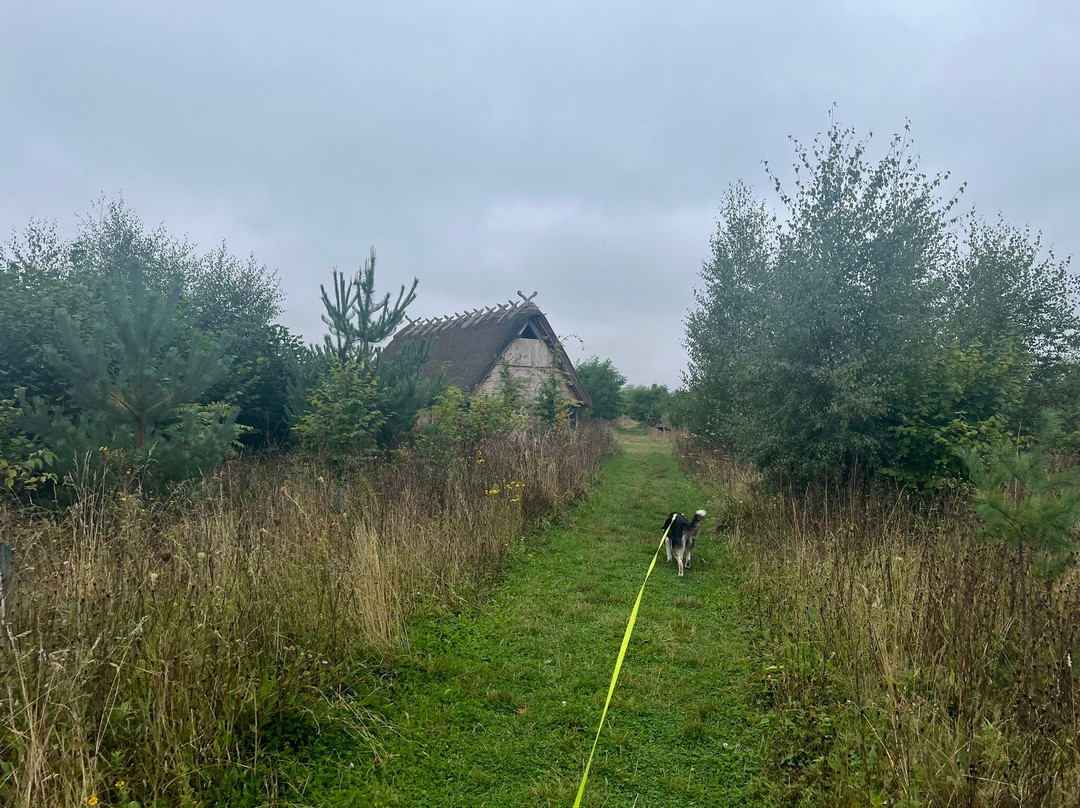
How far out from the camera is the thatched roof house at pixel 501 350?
2158 centimetres

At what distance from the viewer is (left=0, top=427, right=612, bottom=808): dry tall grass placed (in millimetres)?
2410

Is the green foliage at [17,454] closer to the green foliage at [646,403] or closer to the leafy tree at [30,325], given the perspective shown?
the leafy tree at [30,325]

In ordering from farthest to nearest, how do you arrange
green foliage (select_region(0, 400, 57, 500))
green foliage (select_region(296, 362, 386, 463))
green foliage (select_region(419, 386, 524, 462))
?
green foliage (select_region(419, 386, 524, 462))
green foliage (select_region(296, 362, 386, 463))
green foliage (select_region(0, 400, 57, 500))

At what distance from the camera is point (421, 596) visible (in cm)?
531

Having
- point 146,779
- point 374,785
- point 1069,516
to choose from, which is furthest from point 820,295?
point 146,779

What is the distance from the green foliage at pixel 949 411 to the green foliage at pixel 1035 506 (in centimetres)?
277

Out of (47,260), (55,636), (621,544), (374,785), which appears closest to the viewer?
(55,636)

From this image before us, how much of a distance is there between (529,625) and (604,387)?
3744cm

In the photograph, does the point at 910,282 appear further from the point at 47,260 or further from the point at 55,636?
the point at 47,260

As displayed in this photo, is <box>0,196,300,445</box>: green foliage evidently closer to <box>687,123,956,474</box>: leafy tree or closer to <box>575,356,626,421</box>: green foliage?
<box>687,123,956,474</box>: leafy tree

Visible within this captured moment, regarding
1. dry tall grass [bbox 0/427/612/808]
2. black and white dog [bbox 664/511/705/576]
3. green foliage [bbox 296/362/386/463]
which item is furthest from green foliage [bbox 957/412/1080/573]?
green foliage [bbox 296/362/386/463]

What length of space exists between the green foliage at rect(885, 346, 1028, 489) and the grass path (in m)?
2.88

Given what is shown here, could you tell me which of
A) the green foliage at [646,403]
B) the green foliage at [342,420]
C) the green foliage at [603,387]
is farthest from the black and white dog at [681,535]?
the green foliage at [646,403]

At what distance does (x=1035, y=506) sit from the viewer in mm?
3814
